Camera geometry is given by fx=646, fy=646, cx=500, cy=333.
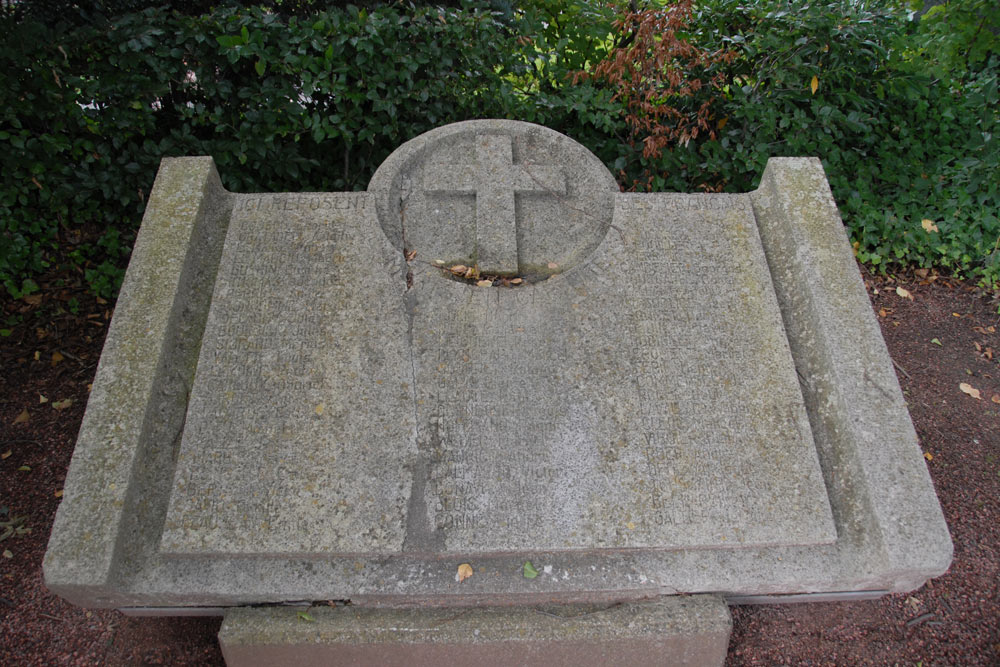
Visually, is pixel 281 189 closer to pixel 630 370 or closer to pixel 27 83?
pixel 27 83

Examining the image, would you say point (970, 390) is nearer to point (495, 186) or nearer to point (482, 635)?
point (495, 186)

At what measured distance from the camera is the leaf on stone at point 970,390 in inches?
130

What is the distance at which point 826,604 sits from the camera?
2490 mm

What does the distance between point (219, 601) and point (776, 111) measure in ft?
12.3

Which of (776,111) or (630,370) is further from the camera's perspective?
(776,111)

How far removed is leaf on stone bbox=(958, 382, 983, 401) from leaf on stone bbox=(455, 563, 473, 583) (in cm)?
284

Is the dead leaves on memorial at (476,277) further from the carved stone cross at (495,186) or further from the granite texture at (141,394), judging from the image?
the granite texture at (141,394)

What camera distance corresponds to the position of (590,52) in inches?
151

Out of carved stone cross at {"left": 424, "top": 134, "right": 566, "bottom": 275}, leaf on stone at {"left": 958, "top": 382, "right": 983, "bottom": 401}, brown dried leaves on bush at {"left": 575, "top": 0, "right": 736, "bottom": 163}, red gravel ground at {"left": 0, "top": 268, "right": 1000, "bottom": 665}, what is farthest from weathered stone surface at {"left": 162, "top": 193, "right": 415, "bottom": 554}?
leaf on stone at {"left": 958, "top": 382, "right": 983, "bottom": 401}

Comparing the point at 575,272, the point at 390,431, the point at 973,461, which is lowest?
the point at 973,461

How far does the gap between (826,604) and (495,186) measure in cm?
211

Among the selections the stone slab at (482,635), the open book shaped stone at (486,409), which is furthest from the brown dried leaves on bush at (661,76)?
the stone slab at (482,635)

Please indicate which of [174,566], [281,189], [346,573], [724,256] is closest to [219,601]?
[174,566]

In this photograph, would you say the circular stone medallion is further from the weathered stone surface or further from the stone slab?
the stone slab
